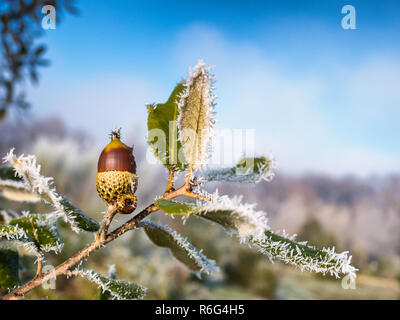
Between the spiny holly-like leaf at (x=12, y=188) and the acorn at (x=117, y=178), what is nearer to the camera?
the acorn at (x=117, y=178)

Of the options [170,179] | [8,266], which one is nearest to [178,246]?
[170,179]

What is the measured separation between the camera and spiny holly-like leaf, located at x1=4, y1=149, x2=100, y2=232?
24cm

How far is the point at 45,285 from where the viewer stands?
28cm

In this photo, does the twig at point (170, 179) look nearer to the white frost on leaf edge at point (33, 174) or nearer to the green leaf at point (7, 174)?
the white frost on leaf edge at point (33, 174)

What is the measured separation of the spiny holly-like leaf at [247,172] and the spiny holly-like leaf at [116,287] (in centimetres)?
11

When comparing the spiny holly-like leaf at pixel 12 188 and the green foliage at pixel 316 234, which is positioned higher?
the spiny holly-like leaf at pixel 12 188

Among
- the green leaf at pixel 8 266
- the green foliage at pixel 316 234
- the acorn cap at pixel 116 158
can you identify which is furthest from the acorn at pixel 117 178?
the green foliage at pixel 316 234

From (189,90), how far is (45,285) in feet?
0.62

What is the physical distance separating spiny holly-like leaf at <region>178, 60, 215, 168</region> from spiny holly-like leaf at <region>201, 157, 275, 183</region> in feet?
0.14

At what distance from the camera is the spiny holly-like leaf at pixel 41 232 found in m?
0.30

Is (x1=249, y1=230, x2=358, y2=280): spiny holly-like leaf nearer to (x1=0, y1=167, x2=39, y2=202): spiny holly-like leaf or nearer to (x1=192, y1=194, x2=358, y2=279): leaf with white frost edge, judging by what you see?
(x1=192, y1=194, x2=358, y2=279): leaf with white frost edge

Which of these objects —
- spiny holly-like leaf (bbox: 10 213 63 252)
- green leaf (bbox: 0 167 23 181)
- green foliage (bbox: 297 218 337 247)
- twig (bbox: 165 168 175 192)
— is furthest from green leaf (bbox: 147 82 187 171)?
green foliage (bbox: 297 218 337 247)

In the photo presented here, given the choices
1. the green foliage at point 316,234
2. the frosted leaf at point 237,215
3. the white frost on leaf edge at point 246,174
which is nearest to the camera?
the frosted leaf at point 237,215
